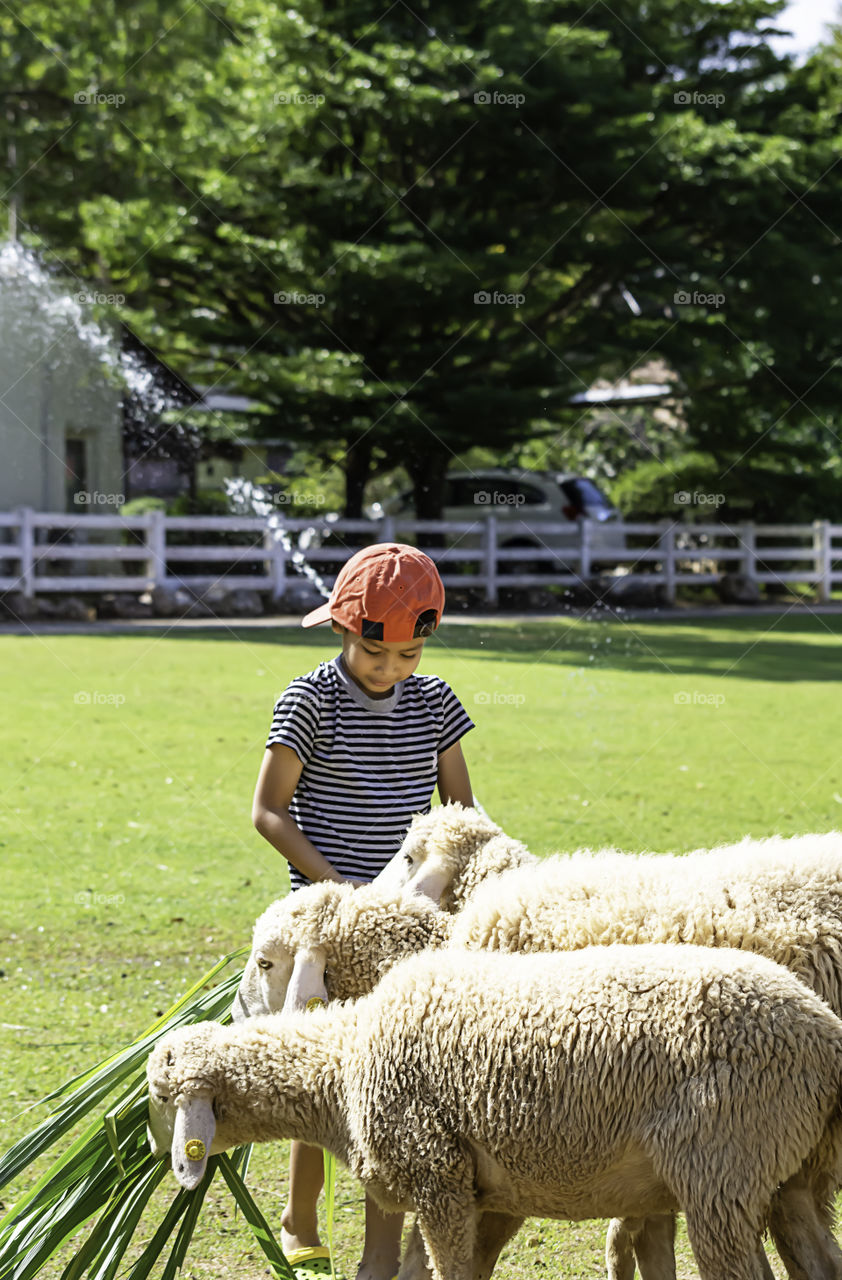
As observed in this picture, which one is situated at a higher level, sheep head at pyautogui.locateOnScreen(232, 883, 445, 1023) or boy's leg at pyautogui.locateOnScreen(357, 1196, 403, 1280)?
sheep head at pyautogui.locateOnScreen(232, 883, 445, 1023)

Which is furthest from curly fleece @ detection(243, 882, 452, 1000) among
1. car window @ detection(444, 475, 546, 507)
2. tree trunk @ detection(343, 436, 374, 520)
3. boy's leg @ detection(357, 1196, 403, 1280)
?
car window @ detection(444, 475, 546, 507)

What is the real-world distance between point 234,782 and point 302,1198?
5.83 meters

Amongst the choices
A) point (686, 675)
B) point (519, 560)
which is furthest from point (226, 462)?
point (686, 675)

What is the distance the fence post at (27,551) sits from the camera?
17.2m

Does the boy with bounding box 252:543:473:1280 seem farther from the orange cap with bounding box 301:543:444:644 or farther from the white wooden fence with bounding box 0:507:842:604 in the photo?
the white wooden fence with bounding box 0:507:842:604

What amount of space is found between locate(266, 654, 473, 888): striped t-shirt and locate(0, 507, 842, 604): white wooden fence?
14739mm

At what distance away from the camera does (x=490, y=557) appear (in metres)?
19.2

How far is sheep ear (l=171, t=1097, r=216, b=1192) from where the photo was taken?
190cm

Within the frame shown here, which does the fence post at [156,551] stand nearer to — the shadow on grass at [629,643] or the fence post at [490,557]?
the shadow on grass at [629,643]

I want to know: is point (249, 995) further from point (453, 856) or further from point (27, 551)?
point (27, 551)

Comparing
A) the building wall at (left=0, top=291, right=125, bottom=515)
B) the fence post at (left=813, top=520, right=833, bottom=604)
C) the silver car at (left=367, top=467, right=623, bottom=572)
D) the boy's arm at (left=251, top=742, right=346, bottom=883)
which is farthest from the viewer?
the fence post at (left=813, top=520, right=833, bottom=604)

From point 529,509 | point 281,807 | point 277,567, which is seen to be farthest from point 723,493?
point 281,807

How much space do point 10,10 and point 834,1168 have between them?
83.6 feet

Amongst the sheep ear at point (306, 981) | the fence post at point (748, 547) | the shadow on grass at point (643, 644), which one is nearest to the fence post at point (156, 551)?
the shadow on grass at point (643, 644)
